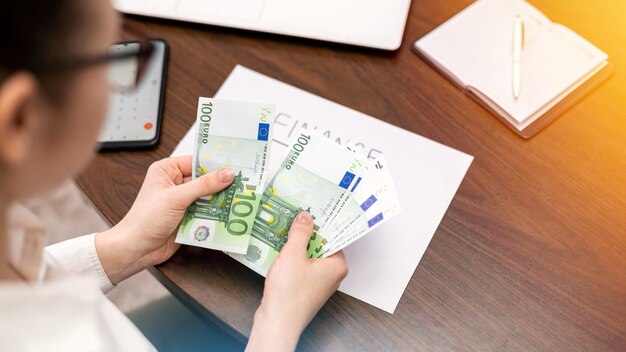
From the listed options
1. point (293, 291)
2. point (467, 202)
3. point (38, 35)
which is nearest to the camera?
point (38, 35)

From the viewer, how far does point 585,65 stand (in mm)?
926

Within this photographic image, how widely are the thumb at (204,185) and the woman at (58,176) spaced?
0.13 meters

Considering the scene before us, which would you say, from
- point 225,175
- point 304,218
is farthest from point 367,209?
point 225,175

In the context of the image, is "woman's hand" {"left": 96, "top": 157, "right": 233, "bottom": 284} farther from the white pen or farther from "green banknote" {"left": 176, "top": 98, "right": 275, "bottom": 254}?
the white pen

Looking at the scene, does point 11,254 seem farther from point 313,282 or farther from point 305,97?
point 305,97

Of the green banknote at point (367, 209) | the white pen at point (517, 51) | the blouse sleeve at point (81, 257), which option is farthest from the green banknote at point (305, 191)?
the white pen at point (517, 51)

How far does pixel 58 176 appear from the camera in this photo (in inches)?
19.6

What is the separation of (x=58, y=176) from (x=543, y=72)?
75 centimetres

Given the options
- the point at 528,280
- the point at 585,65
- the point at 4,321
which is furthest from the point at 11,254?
the point at 585,65

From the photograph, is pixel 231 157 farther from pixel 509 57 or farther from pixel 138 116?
pixel 509 57

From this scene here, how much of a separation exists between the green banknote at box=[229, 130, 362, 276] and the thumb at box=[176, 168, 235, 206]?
0.20 ft

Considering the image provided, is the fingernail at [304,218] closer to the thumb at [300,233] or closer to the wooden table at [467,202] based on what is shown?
the thumb at [300,233]

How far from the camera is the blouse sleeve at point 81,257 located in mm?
788

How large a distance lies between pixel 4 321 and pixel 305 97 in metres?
0.57
